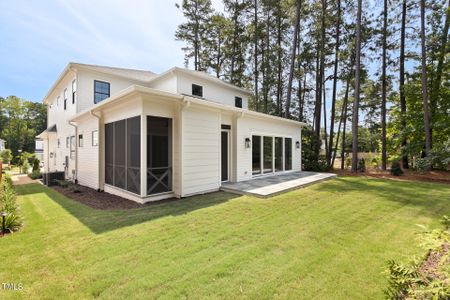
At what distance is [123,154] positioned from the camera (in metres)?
6.97

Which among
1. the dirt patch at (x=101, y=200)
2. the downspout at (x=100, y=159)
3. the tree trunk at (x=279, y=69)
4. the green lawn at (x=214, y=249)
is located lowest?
the green lawn at (x=214, y=249)

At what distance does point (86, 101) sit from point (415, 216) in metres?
13.4

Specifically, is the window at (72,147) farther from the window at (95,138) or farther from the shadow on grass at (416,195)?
the shadow on grass at (416,195)

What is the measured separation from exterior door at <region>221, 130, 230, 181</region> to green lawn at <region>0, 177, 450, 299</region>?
8.54 ft

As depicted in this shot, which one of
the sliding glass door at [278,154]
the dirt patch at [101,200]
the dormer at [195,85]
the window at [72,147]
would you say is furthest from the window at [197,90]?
the dirt patch at [101,200]

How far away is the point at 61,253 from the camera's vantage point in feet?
11.0

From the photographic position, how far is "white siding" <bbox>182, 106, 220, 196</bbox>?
6.73 meters

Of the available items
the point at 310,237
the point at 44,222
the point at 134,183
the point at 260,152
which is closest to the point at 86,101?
the point at 134,183

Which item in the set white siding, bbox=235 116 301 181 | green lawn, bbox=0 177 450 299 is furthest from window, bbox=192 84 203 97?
green lawn, bbox=0 177 450 299

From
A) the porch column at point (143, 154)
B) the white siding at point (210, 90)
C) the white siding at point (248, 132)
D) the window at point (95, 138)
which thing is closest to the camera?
the porch column at point (143, 154)

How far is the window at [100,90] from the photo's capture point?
1109 cm

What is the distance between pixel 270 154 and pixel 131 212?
705 centimetres

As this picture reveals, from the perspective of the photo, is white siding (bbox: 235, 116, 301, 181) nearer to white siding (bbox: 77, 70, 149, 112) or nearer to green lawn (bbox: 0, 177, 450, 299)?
green lawn (bbox: 0, 177, 450, 299)

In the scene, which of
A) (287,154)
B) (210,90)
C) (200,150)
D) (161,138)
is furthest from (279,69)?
(161,138)
